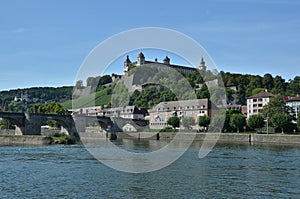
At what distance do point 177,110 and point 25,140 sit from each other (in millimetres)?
41972

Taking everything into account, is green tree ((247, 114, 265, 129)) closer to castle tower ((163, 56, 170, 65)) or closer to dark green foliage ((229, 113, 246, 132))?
dark green foliage ((229, 113, 246, 132))

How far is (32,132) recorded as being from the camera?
66.2 meters

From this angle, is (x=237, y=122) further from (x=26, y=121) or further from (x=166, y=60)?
(x=166, y=60)

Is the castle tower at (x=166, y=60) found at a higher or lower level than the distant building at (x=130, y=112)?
higher

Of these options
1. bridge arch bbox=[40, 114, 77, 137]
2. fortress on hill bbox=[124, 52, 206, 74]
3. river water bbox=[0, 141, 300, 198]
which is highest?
fortress on hill bbox=[124, 52, 206, 74]

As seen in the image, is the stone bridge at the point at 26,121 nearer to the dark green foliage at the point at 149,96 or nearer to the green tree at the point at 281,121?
the green tree at the point at 281,121

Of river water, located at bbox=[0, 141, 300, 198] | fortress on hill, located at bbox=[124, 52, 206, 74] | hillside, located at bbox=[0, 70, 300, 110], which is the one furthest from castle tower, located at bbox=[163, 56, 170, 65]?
river water, located at bbox=[0, 141, 300, 198]

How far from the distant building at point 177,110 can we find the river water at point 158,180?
5601 centimetres

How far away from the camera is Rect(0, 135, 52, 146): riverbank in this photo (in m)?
53.4

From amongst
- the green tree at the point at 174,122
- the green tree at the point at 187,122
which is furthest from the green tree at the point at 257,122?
the green tree at the point at 174,122

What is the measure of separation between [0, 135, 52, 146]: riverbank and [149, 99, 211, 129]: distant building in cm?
3741

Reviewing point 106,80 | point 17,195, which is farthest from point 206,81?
point 17,195

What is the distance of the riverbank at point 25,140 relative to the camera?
53.4 m

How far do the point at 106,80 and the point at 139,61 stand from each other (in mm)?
14286
